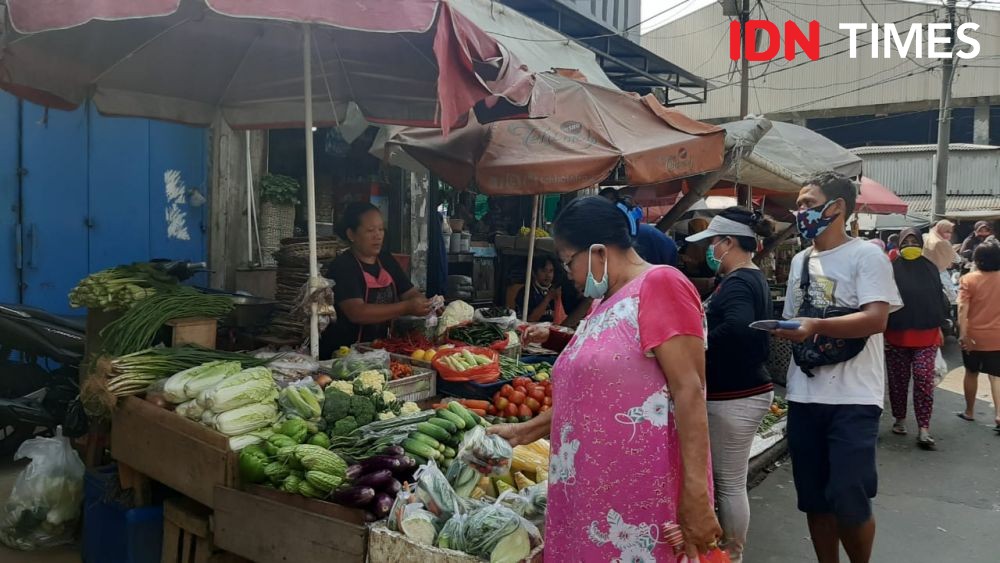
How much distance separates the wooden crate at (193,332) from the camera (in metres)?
4.01

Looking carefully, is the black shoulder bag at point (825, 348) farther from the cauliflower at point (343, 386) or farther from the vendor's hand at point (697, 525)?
the cauliflower at point (343, 386)

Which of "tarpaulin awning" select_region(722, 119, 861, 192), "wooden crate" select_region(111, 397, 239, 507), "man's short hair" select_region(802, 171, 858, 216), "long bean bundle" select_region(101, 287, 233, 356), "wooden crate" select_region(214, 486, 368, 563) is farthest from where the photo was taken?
"tarpaulin awning" select_region(722, 119, 861, 192)

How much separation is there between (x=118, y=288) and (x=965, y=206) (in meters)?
29.5

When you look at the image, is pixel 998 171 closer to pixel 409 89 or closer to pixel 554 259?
pixel 554 259

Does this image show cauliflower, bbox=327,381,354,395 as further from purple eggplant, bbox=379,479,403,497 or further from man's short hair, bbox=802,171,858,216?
man's short hair, bbox=802,171,858,216

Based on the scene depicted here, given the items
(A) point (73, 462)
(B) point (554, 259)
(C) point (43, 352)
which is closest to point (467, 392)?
(A) point (73, 462)

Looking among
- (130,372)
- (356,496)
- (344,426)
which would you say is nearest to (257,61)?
(130,372)

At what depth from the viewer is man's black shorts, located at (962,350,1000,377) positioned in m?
7.61

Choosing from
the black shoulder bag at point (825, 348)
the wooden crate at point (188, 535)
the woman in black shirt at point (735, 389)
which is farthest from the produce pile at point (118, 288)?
the black shoulder bag at point (825, 348)

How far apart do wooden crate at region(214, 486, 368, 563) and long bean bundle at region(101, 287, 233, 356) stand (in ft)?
3.78

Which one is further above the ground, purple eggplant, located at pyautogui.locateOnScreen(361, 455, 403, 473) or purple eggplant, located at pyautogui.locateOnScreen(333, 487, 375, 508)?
purple eggplant, located at pyautogui.locateOnScreen(361, 455, 403, 473)

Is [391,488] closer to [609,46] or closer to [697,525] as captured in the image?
[697,525]

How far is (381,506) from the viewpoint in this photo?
2.80 metres

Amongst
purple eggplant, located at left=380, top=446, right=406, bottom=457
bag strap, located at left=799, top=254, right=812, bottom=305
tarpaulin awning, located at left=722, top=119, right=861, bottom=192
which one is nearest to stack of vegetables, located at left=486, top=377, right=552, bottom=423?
purple eggplant, located at left=380, top=446, right=406, bottom=457
